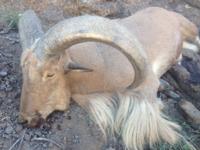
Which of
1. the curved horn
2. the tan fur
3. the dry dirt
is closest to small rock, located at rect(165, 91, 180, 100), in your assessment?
the dry dirt

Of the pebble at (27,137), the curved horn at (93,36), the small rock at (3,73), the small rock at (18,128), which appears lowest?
the pebble at (27,137)

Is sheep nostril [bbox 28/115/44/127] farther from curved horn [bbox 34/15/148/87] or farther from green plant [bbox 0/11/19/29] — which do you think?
green plant [bbox 0/11/19/29]

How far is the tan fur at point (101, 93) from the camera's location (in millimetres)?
4453

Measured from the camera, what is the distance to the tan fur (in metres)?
4.45

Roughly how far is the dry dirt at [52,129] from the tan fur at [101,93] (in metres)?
0.11

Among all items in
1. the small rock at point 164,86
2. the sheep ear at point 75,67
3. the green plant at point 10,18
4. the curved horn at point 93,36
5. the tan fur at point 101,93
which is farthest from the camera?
the green plant at point 10,18

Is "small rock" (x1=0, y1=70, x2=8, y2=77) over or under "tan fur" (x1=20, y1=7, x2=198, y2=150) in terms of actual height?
under

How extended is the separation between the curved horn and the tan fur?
236 mm

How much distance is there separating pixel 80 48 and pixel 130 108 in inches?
29.1

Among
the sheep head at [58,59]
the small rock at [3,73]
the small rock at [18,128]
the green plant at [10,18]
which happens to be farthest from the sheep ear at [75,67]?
the green plant at [10,18]

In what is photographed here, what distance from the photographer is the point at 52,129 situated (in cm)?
474

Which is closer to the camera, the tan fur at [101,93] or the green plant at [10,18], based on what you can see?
the tan fur at [101,93]

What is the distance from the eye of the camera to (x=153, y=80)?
503 cm

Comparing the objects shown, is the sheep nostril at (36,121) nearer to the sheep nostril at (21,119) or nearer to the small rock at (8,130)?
the sheep nostril at (21,119)
